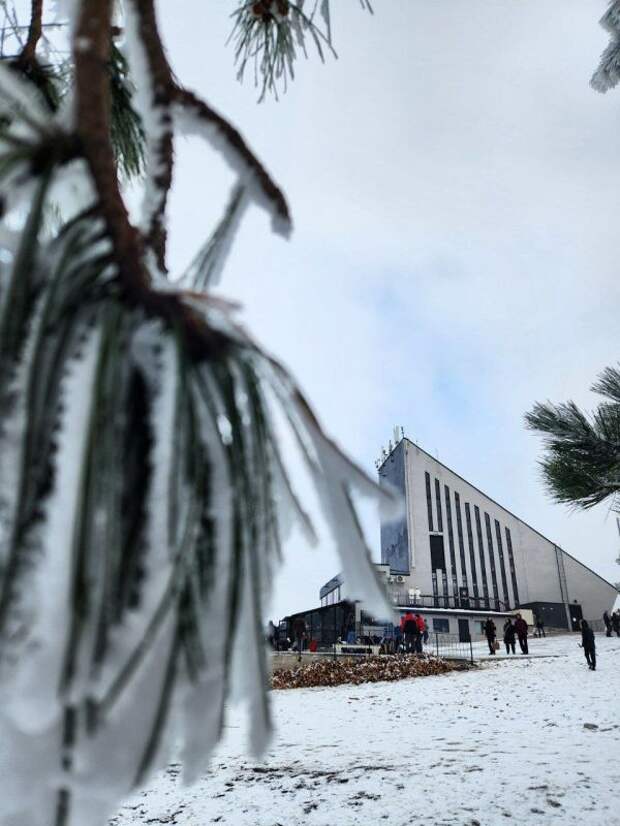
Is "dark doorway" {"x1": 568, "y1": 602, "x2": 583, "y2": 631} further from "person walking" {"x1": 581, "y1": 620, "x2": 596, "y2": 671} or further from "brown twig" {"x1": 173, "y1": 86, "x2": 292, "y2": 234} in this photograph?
"brown twig" {"x1": 173, "y1": 86, "x2": 292, "y2": 234}

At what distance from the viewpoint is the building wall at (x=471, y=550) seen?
2520cm

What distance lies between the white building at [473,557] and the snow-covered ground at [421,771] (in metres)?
19.1

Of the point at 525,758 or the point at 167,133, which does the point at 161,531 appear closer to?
the point at 167,133

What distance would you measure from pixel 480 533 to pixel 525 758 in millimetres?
24489

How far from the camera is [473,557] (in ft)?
86.1

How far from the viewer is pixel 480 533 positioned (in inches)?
1056

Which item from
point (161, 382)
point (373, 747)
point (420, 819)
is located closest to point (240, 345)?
point (161, 382)

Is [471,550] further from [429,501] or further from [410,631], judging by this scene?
[410,631]

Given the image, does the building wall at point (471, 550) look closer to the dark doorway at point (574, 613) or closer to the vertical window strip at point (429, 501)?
the vertical window strip at point (429, 501)

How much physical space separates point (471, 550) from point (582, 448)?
20.9m

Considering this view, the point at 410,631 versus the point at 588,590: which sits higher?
the point at 588,590

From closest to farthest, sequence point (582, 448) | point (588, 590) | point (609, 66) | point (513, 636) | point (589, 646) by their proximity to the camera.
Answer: point (609, 66) < point (582, 448) < point (589, 646) < point (513, 636) < point (588, 590)

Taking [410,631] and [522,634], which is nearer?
[522,634]

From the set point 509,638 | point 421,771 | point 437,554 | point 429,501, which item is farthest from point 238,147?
point 429,501
